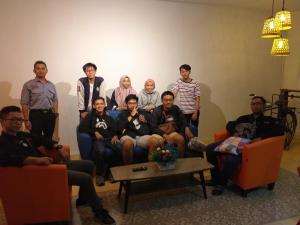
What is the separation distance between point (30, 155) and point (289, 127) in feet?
14.1

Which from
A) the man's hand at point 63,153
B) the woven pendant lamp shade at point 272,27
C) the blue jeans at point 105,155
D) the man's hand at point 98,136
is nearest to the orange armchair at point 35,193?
the man's hand at point 63,153

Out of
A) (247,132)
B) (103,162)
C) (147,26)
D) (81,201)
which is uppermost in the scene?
(147,26)

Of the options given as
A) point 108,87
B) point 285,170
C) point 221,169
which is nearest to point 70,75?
point 108,87

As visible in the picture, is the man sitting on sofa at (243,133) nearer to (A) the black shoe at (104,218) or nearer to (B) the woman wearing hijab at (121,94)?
(A) the black shoe at (104,218)

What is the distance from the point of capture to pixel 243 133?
3424mm

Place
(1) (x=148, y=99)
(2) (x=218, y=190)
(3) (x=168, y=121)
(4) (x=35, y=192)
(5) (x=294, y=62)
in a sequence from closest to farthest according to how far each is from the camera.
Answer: (4) (x=35, y=192) < (2) (x=218, y=190) < (3) (x=168, y=121) < (1) (x=148, y=99) < (5) (x=294, y=62)

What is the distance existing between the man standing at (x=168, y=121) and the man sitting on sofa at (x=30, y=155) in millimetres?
1356

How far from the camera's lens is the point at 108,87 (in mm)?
4664

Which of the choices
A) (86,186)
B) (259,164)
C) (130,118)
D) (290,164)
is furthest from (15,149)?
(290,164)

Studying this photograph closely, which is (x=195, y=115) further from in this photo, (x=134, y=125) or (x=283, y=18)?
(x=283, y=18)

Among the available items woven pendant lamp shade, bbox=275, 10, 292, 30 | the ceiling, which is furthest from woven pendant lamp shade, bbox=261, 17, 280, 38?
the ceiling

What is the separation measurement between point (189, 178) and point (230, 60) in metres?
2.88

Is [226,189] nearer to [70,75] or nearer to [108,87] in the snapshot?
[108,87]

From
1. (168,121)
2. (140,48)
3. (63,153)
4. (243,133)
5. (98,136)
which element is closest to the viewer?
(63,153)
